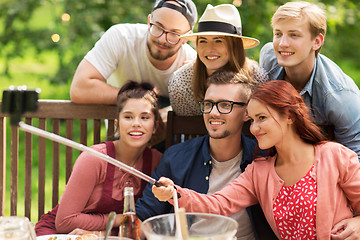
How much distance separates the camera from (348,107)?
2.40 metres

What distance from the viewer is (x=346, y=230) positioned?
206 centimetres

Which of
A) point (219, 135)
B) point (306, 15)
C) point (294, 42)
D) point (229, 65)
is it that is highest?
point (306, 15)

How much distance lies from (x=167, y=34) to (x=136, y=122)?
0.61 m

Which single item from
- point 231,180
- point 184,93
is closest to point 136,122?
point 184,93

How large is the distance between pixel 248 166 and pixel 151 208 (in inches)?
19.8

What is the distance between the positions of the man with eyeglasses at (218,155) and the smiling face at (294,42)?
0.22 metres

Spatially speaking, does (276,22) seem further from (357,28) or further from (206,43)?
(357,28)

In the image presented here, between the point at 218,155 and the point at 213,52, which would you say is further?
the point at 213,52

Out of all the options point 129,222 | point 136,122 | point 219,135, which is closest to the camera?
point 129,222

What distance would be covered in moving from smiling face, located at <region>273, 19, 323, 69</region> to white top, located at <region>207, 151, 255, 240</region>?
522 mm

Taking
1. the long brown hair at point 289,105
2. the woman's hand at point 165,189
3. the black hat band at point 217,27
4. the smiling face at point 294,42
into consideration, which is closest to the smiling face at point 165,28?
the black hat band at point 217,27

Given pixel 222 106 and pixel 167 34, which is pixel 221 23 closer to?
pixel 167 34

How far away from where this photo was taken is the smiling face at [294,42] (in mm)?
2406

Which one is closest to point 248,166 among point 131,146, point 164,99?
point 131,146
